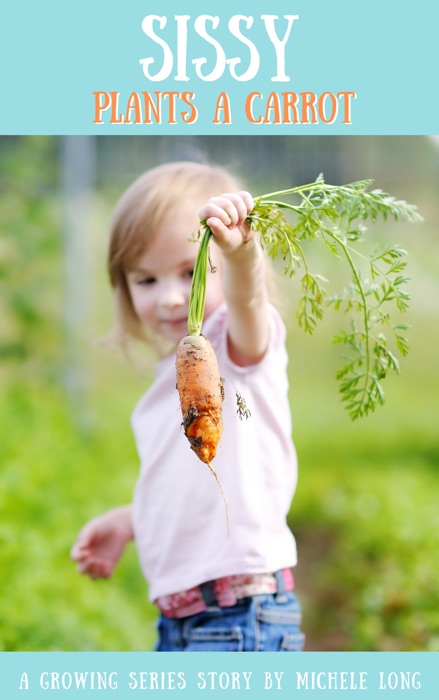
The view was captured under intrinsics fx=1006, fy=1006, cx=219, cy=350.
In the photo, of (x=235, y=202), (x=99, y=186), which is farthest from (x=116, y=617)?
(x=99, y=186)

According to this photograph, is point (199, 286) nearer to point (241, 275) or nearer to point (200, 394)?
point (200, 394)

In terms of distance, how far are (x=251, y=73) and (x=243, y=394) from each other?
5.00ft

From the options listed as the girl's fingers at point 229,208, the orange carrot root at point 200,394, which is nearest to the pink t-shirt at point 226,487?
the orange carrot root at point 200,394

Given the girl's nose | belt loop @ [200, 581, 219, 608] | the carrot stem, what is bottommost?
belt loop @ [200, 581, 219, 608]

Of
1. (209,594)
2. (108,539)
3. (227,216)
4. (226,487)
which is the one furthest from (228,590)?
(227,216)

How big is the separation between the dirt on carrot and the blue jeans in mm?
740

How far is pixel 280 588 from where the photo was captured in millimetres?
3129

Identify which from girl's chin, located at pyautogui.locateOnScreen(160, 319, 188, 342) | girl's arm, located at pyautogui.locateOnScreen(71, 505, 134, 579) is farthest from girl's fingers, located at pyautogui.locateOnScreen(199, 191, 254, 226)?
girl's arm, located at pyautogui.locateOnScreen(71, 505, 134, 579)

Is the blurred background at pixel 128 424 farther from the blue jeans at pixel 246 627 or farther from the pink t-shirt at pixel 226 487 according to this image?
the blue jeans at pixel 246 627

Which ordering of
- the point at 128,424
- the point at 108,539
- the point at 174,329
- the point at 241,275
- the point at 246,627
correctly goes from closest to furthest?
the point at 241,275, the point at 246,627, the point at 174,329, the point at 108,539, the point at 128,424

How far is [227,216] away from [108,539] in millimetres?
1640

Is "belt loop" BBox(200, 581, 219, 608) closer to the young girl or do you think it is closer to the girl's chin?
the young girl

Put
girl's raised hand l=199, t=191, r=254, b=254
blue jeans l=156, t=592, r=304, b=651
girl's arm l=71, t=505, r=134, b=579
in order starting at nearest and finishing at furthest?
girl's raised hand l=199, t=191, r=254, b=254 < blue jeans l=156, t=592, r=304, b=651 < girl's arm l=71, t=505, r=134, b=579

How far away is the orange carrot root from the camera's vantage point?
8.09 ft
